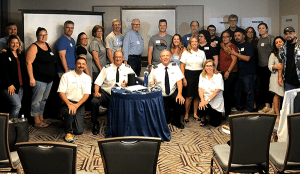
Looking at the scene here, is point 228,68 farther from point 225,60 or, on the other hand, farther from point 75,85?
point 75,85

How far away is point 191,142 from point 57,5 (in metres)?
4.24

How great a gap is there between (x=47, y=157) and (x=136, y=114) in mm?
2066

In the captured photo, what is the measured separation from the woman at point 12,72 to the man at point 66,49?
0.72 meters

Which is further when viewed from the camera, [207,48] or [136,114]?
[207,48]

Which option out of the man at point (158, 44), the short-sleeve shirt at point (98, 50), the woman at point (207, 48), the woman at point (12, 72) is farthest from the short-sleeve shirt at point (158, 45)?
the woman at point (12, 72)

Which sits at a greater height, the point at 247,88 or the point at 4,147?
the point at 247,88

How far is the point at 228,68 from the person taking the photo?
17.2ft

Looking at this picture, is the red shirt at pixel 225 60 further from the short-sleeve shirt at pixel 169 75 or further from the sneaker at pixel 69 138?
the sneaker at pixel 69 138

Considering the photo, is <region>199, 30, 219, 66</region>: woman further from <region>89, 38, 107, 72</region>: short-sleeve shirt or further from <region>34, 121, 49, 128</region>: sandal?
<region>34, 121, 49, 128</region>: sandal

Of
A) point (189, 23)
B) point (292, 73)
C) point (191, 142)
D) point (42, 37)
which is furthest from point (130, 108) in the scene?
point (189, 23)

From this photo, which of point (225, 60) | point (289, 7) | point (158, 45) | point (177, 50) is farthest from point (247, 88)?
point (289, 7)

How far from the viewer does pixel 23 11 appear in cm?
485

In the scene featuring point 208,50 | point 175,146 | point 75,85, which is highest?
point 208,50

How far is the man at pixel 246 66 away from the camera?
5.18 m
